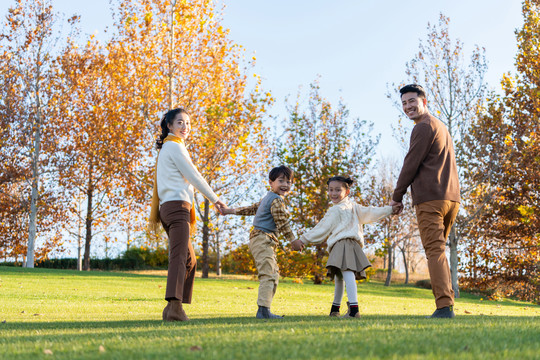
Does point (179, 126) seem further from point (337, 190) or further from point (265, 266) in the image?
point (337, 190)

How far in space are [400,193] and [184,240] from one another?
252 cm

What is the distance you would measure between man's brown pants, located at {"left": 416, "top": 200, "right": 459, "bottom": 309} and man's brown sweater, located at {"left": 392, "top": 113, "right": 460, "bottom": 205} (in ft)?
0.31

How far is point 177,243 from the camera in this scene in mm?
5273

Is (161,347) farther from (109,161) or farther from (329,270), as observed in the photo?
(109,161)

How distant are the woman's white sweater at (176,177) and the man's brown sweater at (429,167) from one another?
2.29 metres

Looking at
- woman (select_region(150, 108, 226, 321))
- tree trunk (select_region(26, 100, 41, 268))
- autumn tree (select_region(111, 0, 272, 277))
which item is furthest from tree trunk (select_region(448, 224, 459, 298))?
tree trunk (select_region(26, 100, 41, 268))

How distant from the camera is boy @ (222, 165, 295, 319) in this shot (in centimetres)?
581

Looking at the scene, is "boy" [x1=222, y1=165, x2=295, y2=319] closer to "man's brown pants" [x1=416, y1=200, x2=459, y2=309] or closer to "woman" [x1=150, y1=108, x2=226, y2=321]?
"woman" [x1=150, y1=108, x2=226, y2=321]

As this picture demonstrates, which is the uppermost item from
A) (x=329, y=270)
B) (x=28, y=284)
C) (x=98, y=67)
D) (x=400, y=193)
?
(x=98, y=67)

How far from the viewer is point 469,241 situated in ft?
72.2

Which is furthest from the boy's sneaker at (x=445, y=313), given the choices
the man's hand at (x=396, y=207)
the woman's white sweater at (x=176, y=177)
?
the woman's white sweater at (x=176, y=177)

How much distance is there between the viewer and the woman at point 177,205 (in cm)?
522

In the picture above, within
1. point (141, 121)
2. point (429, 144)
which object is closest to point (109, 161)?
point (141, 121)

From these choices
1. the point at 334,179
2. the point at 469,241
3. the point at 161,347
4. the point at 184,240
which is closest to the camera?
the point at 161,347
